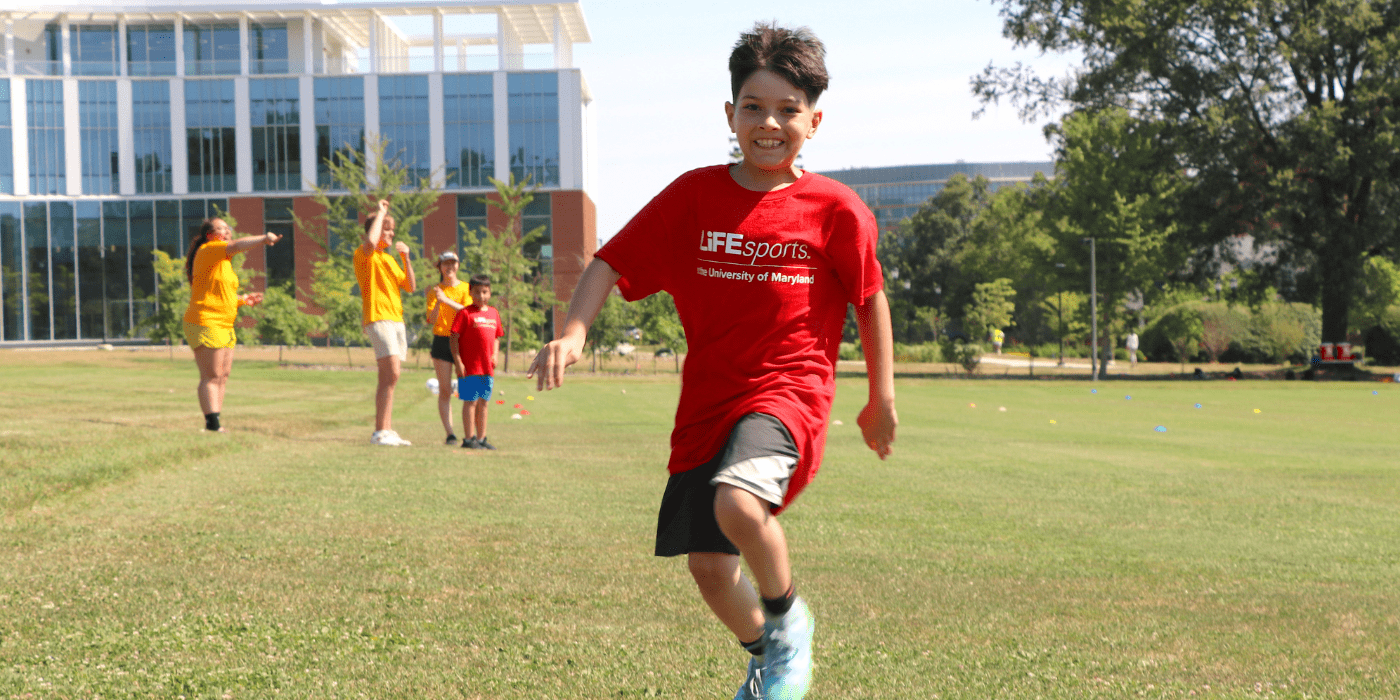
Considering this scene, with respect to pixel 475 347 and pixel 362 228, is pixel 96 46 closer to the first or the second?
pixel 362 228

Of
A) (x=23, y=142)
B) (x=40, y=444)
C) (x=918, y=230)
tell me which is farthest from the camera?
(x=918, y=230)

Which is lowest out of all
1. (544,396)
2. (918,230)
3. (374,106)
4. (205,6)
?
(544,396)

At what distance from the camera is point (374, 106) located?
65.4m

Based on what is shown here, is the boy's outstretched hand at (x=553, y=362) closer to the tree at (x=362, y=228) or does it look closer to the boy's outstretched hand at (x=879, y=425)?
the boy's outstretched hand at (x=879, y=425)

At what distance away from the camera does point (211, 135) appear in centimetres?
6538

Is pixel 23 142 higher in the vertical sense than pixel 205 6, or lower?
lower

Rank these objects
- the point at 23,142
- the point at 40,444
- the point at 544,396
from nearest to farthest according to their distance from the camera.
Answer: the point at 40,444
the point at 544,396
the point at 23,142

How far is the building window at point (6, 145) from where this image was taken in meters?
62.9

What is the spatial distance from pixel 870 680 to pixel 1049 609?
1.72 m

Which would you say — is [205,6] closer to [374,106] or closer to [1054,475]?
[374,106]

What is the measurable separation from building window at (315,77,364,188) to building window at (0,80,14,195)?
55.1ft

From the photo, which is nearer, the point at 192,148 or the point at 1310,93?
the point at 1310,93

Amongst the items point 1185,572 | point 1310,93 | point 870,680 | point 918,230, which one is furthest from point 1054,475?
point 918,230

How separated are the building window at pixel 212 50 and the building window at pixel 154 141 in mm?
2217
